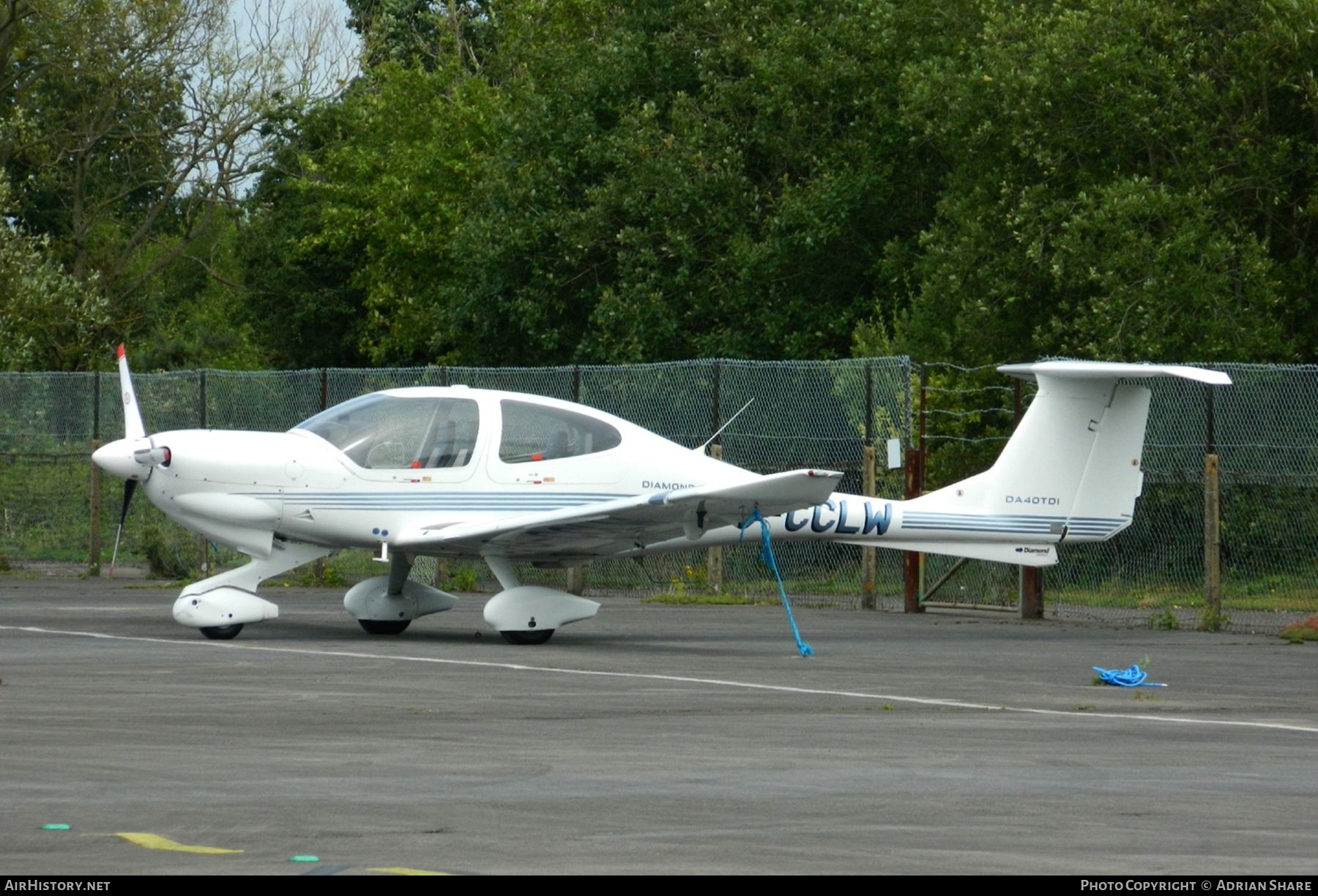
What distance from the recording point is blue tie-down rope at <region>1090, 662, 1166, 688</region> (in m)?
13.8

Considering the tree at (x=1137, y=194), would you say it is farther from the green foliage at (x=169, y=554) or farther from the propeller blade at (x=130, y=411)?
the propeller blade at (x=130, y=411)

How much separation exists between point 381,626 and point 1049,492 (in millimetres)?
6167

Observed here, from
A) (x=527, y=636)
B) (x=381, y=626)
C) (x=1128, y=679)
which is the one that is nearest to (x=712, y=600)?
(x=381, y=626)

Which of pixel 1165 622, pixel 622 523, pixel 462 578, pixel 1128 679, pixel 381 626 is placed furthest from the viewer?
pixel 462 578

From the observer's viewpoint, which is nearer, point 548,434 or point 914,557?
point 548,434

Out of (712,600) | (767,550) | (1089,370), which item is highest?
(1089,370)

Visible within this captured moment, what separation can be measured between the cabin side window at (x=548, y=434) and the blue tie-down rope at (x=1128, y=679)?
5.06 meters

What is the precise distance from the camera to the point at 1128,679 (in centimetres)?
1381

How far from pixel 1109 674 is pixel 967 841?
23.6ft

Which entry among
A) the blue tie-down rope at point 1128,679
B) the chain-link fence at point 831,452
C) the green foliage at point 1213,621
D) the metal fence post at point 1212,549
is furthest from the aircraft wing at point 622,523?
the chain-link fence at point 831,452

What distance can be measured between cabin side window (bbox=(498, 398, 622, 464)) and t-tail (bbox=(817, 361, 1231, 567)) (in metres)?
2.35

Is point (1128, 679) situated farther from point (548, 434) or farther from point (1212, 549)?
point (1212, 549)

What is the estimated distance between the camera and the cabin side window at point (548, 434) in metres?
17.1

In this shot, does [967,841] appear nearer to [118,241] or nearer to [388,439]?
[388,439]
